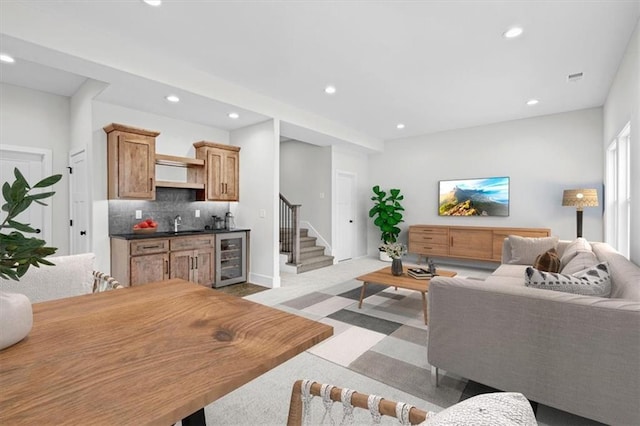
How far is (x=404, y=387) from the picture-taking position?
2.07 metres

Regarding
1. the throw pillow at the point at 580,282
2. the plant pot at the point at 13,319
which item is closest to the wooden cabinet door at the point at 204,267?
the plant pot at the point at 13,319

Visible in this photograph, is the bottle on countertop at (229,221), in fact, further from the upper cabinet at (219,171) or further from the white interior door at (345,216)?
the white interior door at (345,216)

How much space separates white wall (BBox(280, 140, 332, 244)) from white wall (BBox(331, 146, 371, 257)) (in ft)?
1.57

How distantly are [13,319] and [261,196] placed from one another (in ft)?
13.4

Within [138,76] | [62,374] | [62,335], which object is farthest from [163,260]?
[62,374]

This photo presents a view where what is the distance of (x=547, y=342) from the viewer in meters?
1.65

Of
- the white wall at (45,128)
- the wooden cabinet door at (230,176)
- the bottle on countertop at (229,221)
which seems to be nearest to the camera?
the white wall at (45,128)

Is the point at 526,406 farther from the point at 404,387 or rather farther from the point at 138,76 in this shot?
the point at 138,76

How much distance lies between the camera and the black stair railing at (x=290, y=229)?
5.89 m

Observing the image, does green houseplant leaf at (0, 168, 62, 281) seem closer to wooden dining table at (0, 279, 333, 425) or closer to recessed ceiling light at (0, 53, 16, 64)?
wooden dining table at (0, 279, 333, 425)

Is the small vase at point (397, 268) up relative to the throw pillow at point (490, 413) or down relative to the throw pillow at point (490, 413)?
down

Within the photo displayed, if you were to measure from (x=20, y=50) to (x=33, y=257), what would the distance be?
9.64 ft

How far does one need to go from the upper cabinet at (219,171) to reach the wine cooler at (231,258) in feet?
2.25

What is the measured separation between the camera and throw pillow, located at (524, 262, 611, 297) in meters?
1.85
